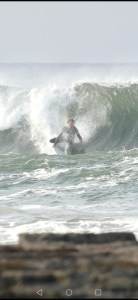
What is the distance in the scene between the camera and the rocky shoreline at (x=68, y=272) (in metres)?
3.08

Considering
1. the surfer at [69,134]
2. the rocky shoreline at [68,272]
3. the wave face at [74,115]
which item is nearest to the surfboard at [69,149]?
the surfer at [69,134]

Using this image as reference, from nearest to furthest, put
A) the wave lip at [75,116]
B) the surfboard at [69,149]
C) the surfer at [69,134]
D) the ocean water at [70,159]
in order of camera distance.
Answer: the ocean water at [70,159] → the surfboard at [69,149] → the surfer at [69,134] → the wave lip at [75,116]

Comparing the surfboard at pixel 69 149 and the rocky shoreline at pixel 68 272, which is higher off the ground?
the rocky shoreline at pixel 68 272

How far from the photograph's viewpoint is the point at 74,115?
95.3 feet

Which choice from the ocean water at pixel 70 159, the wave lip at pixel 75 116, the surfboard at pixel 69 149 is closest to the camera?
the ocean water at pixel 70 159

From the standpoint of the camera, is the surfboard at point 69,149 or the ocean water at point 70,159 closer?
the ocean water at point 70,159

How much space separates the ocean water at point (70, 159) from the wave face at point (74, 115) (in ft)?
0.09

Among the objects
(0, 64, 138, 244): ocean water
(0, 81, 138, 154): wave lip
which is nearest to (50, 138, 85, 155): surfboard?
(0, 64, 138, 244): ocean water

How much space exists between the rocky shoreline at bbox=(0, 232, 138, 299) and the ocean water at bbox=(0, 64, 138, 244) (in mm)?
6993

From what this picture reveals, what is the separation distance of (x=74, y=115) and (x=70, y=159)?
7760 millimetres

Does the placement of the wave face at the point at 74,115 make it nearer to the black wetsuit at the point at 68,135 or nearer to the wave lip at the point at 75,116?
the wave lip at the point at 75,116

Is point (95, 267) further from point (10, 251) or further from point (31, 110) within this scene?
point (31, 110)

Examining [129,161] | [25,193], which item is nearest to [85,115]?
[129,161]

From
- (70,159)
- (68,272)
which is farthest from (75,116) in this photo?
(68,272)
